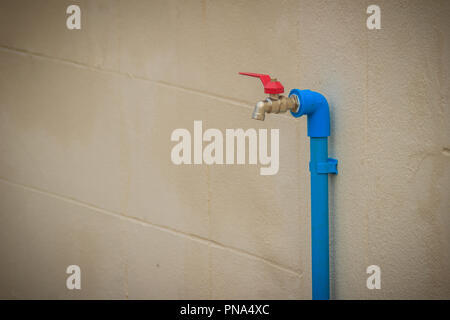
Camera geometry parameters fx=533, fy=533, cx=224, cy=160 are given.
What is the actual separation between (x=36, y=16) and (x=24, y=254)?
924mm

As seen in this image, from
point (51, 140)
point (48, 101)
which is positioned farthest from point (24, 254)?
point (48, 101)

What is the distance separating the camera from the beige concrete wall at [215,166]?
1171mm

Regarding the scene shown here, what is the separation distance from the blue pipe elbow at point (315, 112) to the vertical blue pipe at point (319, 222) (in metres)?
0.02

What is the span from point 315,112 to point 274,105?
12 centimetres

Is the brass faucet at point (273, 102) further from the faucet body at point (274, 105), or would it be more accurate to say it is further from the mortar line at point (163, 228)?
the mortar line at point (163, 228)

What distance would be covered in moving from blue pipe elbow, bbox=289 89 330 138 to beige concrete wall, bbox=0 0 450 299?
6 centimetres

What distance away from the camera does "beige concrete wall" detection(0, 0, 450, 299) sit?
3.84 feet

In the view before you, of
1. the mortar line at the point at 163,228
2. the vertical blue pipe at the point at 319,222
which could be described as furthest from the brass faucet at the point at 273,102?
the mortar line at the point at 163,228

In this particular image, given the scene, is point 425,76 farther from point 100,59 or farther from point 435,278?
point 100,59

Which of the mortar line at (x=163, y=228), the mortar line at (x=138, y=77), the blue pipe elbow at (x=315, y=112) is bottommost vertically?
the mortar line at (x=163, y=228)

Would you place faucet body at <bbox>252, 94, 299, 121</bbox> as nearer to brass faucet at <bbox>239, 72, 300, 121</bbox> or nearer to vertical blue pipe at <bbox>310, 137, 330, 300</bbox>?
brass faucet at <bbox>239, 72, 300, 121</bbox>

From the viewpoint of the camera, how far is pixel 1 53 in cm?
203

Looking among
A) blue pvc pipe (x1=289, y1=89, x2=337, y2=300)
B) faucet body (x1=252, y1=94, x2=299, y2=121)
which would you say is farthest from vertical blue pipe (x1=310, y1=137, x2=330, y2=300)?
faucet body (x1=252, y1=94, x2=299, y2=121)

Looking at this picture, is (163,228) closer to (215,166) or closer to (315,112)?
(215,166)
